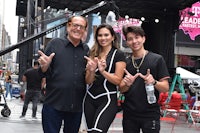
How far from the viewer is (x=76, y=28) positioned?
130 inches

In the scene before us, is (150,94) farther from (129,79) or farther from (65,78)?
(65,78)

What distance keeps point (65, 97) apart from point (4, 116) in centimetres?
814

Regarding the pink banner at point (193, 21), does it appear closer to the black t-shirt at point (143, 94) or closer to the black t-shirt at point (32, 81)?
the black t-shirt at point (32, 81)

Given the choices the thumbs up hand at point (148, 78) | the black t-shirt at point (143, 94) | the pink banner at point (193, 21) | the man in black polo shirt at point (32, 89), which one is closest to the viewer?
the thumbs up hand at point (148, 78)

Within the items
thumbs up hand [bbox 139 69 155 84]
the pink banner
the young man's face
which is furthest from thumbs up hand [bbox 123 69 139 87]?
the pink banner

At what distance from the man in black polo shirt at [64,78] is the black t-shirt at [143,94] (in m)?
0.44

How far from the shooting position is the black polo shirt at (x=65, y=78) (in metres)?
3.26

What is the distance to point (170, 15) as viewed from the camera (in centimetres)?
2030

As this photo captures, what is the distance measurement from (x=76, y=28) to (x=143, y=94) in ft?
2.76

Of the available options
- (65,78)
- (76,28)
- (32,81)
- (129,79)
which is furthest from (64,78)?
(32,81)

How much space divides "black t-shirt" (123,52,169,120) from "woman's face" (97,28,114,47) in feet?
1.08

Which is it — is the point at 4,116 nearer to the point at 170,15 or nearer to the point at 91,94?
the point at 91,94

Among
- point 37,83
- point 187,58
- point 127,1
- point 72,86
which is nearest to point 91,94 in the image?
point 72,86

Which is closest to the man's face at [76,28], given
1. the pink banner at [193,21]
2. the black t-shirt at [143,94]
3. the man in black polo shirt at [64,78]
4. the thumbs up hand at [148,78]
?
the man in black polo shirt at [64,78]
